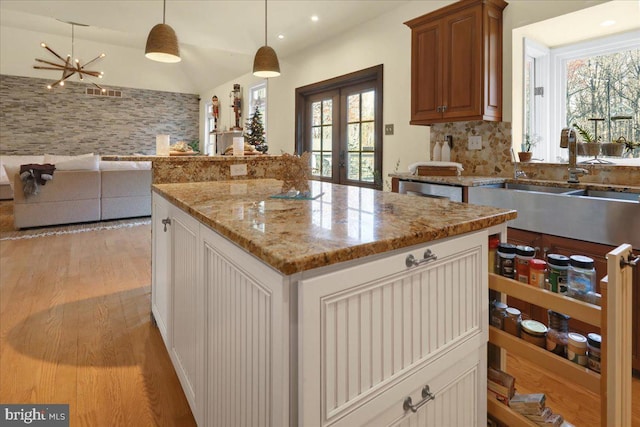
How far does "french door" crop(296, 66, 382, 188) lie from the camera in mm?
4348

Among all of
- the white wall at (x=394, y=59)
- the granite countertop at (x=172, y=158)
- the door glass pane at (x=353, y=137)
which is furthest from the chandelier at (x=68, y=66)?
the granite countertop at (x=172, y=158)

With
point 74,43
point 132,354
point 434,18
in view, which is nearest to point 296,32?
point 434,18

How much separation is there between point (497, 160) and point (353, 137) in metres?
2.00

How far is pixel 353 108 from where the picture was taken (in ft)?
15.4

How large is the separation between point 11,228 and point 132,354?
4.49 meters

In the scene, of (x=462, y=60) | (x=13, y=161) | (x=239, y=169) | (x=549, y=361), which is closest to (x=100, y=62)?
(x=13, y=161)

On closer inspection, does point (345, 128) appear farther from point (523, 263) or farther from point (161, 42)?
point (523, 263)

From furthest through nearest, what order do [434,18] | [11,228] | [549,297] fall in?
[11,228] → [434,18] → [549,297]

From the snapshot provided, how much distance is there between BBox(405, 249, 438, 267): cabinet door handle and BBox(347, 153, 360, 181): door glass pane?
377cm

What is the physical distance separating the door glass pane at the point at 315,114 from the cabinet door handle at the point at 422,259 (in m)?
4.53

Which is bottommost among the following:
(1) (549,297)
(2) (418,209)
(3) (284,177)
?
(1) (549,297)

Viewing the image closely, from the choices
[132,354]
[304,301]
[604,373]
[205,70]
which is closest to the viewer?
[304,301]

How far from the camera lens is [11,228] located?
16.8 feet

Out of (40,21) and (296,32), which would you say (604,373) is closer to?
(296,32)
